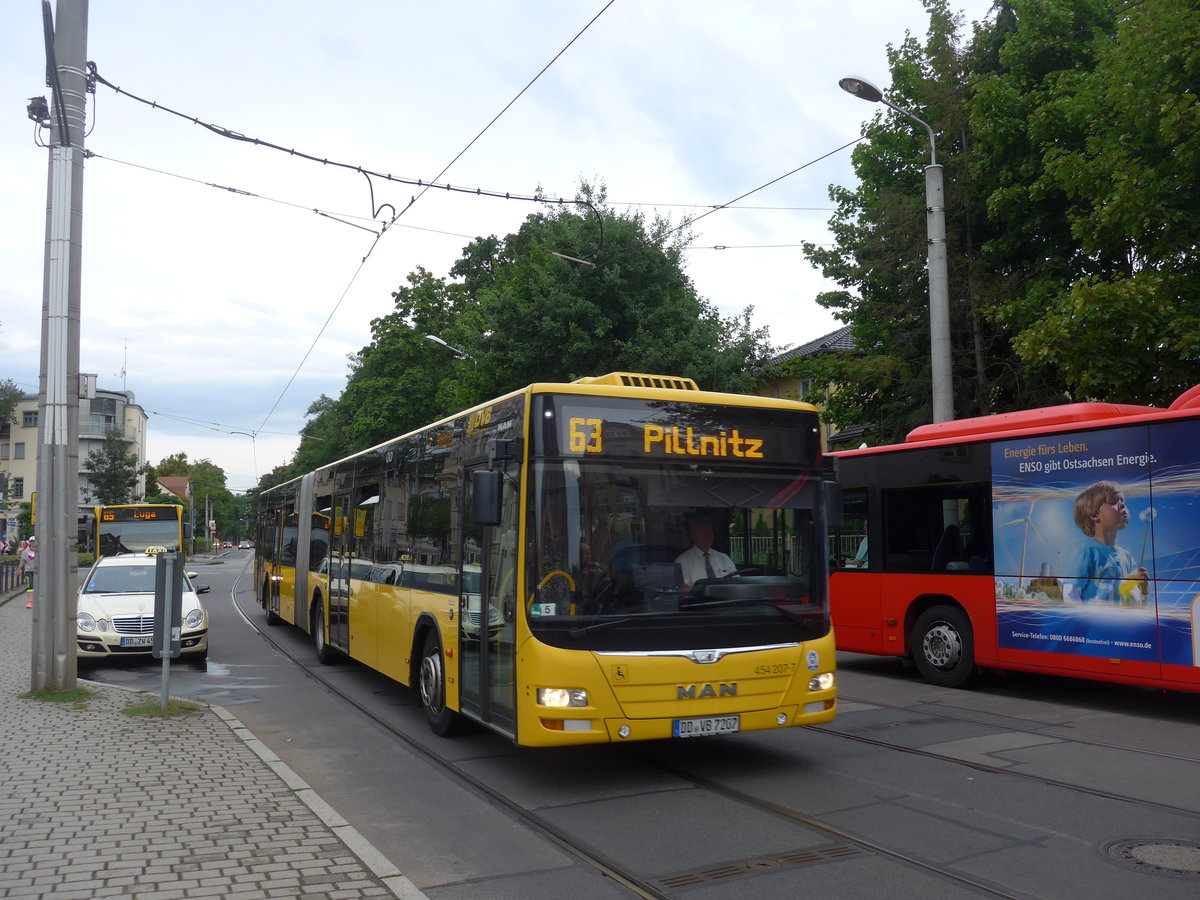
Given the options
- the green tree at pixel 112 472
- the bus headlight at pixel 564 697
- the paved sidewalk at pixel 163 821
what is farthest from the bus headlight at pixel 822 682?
the green tree at pixel 112 472

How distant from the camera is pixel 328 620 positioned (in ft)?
47.5

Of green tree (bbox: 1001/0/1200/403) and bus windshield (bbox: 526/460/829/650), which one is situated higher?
green tree (bbox: 1001/0/1200/403)

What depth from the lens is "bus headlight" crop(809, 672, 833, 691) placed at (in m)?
7.55

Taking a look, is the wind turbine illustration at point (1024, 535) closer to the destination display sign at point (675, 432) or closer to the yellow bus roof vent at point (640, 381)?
the destination display sign at point (675, 432)

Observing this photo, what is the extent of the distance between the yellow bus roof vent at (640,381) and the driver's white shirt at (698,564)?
4.58 ft

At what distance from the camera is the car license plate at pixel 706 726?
22.9 ft

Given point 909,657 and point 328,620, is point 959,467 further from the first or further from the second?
point 328,620

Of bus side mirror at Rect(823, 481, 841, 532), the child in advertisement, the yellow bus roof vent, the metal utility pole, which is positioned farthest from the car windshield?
the child in advertisement

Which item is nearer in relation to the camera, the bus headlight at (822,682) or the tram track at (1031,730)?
the bus headlight at (822,682)

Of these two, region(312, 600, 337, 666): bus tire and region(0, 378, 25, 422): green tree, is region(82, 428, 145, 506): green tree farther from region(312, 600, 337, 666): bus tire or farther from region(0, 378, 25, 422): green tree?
region(312, 600, 337, 666): bus tire

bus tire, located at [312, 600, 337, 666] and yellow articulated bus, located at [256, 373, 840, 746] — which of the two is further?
bus tire, located at [312, 600, 337, 666]

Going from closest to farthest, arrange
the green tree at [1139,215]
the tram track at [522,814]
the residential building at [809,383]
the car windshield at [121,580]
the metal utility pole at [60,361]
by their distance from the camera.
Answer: the tram track at [522,814], the metal utility pole at [60,361], the green tree at [1139,215], the car windshield at [121,580], the residential building at [809,383]

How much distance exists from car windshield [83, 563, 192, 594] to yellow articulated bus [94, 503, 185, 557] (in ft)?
49.3

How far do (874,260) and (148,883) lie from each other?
17.1 m
